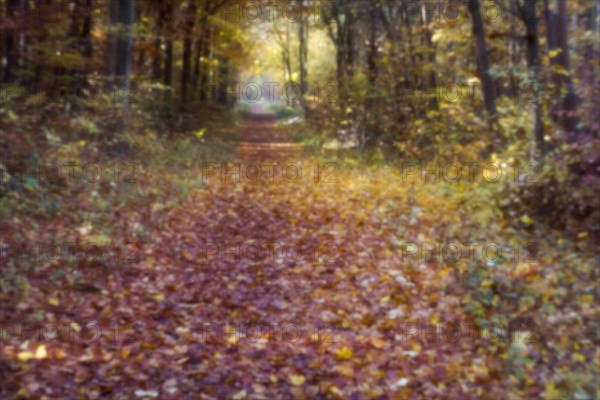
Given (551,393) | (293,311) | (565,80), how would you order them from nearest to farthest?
(551,393)
(293,311)
(565,80)

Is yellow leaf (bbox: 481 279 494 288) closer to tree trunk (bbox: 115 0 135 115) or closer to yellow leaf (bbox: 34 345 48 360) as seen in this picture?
yellow leaf (bbox: 34 345 48 360)

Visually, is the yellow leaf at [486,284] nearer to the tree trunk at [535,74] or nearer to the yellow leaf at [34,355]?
the tree trunk at [535,74]

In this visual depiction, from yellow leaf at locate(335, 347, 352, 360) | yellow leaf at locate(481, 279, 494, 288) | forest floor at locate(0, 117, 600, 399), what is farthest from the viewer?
yellow leaf at locate(481, 279, 494, 288)

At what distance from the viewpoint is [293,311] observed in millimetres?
7410

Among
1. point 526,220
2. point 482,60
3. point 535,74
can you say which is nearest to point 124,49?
point 482,60

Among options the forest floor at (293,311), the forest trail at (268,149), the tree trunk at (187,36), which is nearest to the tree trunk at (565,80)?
the forest floor at (293,311)

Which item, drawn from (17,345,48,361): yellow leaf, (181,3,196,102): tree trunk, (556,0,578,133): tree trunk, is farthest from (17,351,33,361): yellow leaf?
(181,3,196,102): tree trunk

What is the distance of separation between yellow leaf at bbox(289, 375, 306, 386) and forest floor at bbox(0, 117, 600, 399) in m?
0.02

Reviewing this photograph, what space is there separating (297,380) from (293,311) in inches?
72.5

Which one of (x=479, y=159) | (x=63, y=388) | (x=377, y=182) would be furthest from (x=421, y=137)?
(x=63, y=388)

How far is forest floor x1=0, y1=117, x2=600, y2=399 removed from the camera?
550 centimetres

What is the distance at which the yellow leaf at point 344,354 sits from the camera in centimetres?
609

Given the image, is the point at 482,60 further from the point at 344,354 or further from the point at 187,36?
the point at 187,36

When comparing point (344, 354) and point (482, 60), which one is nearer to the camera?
point (344, 354)
